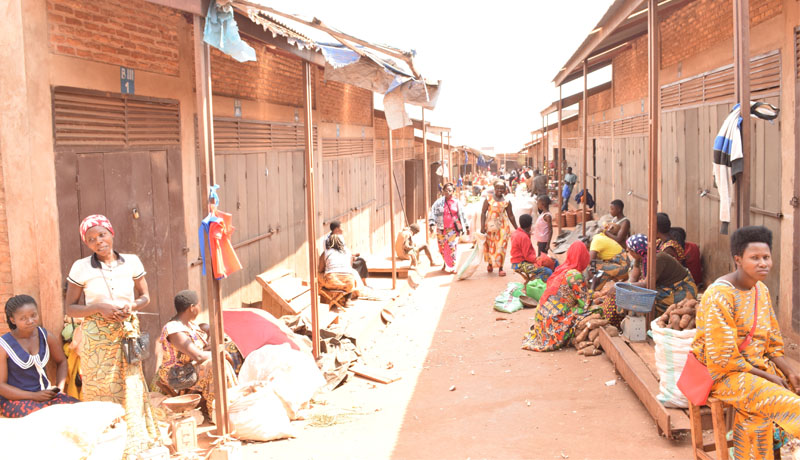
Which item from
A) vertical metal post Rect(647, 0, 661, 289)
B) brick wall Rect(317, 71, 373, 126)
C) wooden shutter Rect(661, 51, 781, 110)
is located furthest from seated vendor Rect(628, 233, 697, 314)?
brick wall Rect(317, 71, 373, 126)

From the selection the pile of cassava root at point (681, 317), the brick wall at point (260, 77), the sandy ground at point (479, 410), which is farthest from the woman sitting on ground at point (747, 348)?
the brick wall at point (260, 77)

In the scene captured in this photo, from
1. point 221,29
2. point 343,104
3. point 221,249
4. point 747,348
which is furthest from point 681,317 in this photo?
point 343,104

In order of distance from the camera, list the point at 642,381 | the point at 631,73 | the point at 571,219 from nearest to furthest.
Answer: the point at 642,381
the point at 631,73
the point at 571,219

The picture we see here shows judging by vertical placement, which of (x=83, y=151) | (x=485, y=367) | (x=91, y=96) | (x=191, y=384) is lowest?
(x=485, y=367)

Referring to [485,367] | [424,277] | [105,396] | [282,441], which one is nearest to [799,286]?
[485,367]

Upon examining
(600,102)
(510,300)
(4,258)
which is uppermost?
(600,102)

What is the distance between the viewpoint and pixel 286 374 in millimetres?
6414

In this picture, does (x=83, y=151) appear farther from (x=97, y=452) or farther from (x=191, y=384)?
(x=97, y=452)

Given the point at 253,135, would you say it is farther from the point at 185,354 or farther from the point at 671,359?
the point at 671,359

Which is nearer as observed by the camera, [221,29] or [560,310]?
[221,29]

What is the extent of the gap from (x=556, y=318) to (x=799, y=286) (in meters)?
2.55

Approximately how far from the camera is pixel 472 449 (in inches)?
218

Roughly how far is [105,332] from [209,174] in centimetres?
134

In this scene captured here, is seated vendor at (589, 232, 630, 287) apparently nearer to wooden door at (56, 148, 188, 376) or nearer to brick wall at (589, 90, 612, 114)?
wooden door at (56, 148, 188, 376)
